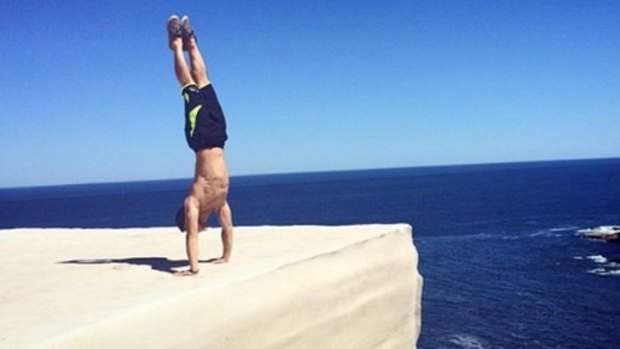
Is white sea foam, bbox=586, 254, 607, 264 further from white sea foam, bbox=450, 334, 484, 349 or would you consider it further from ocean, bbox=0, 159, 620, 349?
white sea foam, bbox=450, 334, 484, 349

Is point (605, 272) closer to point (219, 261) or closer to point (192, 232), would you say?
point (219, 261)

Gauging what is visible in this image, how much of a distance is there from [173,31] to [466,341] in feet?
85.2

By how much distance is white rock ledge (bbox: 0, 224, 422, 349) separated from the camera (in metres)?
6.22

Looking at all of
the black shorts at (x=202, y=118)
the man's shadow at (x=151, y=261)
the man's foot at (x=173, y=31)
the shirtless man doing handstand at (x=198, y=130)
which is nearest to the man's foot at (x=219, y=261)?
the man's shadow at (x=151, y=261)

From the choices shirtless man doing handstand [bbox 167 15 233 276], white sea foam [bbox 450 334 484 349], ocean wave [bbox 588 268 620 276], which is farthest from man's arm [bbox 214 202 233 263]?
ocean wave [bbox 588 268 620 276]

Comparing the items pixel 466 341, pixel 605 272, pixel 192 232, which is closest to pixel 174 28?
pixel 192 232

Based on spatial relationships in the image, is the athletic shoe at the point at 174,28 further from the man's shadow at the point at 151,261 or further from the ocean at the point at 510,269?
the ocean at the point at 510,269

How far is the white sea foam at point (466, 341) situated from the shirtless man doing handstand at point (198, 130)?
24.2m

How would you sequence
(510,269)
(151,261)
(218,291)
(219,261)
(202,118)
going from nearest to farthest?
(218,291), (202,118), (219,261), (151,261), (510,269)

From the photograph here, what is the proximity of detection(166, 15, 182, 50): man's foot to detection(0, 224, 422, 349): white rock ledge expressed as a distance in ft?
10.2

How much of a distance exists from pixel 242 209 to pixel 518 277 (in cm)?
7676

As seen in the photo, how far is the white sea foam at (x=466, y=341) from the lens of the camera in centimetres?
2989

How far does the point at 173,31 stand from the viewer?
337 inches

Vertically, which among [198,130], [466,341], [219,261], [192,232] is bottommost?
[466,341]
